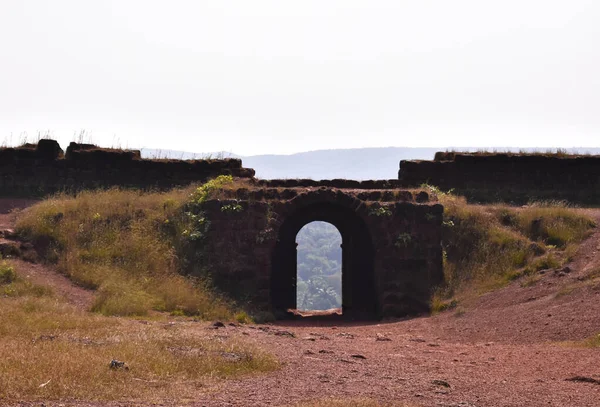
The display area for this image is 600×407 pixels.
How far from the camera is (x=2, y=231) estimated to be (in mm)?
19500

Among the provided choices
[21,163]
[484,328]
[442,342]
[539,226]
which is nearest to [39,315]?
[442,342]

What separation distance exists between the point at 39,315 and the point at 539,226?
40.9 ft

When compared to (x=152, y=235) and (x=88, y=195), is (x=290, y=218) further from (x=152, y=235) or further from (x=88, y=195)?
(x=88, y=195)

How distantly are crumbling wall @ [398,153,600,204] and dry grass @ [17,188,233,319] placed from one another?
7453mm

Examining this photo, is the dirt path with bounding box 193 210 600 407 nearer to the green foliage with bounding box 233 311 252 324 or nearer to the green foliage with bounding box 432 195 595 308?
the green foliage with bounding box 432 195 595 308

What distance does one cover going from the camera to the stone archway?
20.6 m

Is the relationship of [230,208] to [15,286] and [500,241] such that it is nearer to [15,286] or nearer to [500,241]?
[15,286]

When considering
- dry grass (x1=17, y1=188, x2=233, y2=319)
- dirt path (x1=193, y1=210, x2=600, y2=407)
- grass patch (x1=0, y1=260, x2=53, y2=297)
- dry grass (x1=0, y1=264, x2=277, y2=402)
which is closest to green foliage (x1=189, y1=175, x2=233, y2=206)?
dry grass (x1=17, y1=188, x2=233, y2=319)

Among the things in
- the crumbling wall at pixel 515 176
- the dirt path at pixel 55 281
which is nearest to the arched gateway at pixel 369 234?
the dirt path at pixel 55 281

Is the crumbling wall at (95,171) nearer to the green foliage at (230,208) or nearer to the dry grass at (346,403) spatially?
the green foliage at (230,208)

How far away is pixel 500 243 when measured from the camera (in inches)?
763

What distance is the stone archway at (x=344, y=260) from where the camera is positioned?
20562 mm

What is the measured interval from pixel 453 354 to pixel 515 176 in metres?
11.4

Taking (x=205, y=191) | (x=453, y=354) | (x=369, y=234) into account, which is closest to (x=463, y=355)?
(x=453, y=354)
